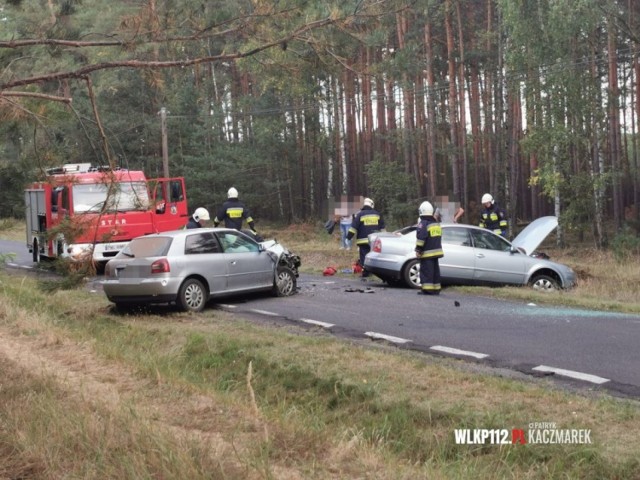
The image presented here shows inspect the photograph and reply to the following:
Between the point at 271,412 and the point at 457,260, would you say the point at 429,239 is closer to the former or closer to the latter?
the point at 457,260

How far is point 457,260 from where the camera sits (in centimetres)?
1510

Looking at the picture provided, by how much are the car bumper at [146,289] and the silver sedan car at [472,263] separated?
477 centimetres

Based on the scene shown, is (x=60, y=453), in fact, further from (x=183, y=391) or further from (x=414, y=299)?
(x=414, y=299)

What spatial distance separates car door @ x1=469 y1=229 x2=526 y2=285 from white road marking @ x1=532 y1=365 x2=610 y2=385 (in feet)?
23.1

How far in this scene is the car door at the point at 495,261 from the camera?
15156mm

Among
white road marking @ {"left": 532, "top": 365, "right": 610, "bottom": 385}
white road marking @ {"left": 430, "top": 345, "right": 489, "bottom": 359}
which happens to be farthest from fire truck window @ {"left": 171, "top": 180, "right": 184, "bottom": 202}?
white road marking @ {"left": 532, "top": 365, "right": 610, "bottom": 385}

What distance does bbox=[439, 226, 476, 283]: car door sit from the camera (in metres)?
15.1

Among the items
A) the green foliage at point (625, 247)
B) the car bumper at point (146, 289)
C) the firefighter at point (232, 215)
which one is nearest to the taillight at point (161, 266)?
the car bumper at point (146, 289)

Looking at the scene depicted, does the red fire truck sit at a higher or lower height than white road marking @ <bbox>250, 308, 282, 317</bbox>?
higher

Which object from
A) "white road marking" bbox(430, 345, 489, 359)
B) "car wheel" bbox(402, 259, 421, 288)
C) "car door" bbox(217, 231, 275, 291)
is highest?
"car door" bbox(217, 231, 275, 291)

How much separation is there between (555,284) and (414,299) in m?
3.60

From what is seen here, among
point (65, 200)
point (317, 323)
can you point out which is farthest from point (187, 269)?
point (65, 200)

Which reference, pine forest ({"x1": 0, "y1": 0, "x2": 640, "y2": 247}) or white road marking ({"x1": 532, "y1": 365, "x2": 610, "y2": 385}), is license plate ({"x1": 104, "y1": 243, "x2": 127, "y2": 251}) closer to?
pine forest ({"x1": 0, "y1": 0, "x2": 640, "y2": 247})

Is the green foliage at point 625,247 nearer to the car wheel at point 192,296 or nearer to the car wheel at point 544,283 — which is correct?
the car wheel at point 544,283
